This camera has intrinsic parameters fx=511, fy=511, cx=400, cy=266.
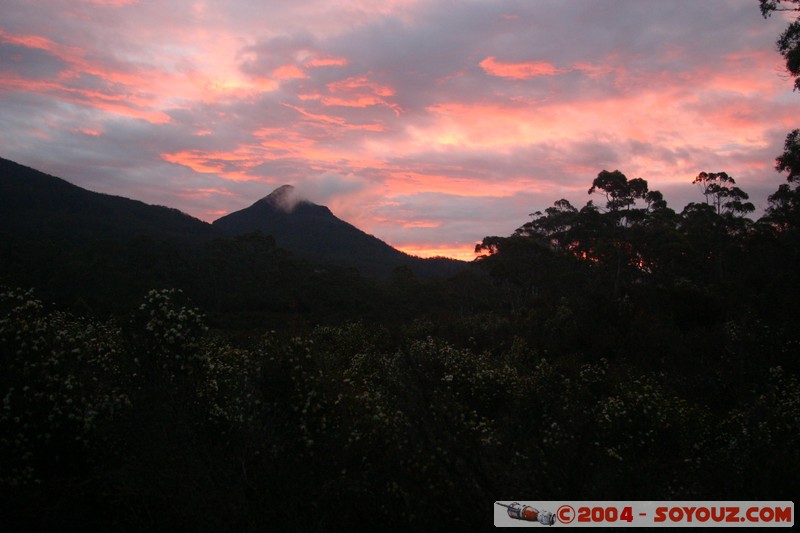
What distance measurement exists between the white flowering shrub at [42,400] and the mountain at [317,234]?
10973 centimetres

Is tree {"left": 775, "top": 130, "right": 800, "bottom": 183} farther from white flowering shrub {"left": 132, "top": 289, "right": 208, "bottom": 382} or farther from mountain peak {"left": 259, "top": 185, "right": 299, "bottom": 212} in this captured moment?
mountain peak {"left": 259, "top": 185, "right": 299, "bottom": 212}

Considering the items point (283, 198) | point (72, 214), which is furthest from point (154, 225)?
point (283, 198)

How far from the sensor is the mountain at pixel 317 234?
133m

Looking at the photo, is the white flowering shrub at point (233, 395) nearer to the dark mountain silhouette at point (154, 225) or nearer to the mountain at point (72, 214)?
the dark mountain silhouette at point (154, 225)

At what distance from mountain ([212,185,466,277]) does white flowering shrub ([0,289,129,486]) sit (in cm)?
10973

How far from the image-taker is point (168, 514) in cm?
615

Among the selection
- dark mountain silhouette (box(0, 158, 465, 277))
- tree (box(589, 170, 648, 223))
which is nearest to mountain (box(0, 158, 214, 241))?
dark mountain silhouette (box(0, 158, 465, 277))

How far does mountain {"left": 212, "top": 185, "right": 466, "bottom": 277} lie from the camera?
133m

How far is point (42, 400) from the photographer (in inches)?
269

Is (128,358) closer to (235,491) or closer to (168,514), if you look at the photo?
(168,514)

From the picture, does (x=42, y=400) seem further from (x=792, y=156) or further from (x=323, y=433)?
(x=792, y=156)

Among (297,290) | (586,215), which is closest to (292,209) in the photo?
(297,290)

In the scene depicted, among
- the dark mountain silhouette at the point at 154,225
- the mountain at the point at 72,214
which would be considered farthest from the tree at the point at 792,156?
the mountain at the point at 72,214

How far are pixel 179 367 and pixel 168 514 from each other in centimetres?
196
